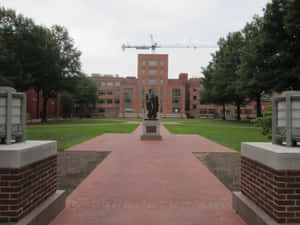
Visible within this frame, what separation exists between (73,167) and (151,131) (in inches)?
327

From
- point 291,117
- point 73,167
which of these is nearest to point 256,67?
point 73,167

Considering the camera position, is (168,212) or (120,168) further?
(120,168)

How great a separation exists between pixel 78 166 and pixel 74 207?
3311mm

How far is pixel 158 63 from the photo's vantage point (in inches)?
3068

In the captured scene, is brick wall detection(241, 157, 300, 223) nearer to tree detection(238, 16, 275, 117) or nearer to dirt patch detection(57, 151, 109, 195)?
dirt patch detection(57, 151, 109, 195)

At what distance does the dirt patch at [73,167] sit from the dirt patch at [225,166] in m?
3.88

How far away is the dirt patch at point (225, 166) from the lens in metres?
5.57

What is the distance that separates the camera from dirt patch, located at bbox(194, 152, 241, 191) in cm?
557

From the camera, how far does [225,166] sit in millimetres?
7262

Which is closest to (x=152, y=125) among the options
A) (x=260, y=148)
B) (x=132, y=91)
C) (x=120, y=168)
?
(x=120, y=168)

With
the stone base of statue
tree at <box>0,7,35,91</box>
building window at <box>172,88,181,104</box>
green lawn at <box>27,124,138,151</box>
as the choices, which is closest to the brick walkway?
green lawn at <box>27,124,138,151</box>

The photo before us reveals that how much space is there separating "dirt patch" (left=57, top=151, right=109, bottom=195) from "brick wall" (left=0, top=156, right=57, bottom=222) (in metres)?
1.90

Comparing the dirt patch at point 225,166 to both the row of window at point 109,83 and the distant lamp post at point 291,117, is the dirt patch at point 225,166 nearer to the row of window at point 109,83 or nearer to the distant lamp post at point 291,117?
the distant lamp post at point 291,117

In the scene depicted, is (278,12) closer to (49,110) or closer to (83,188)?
(83,188)
